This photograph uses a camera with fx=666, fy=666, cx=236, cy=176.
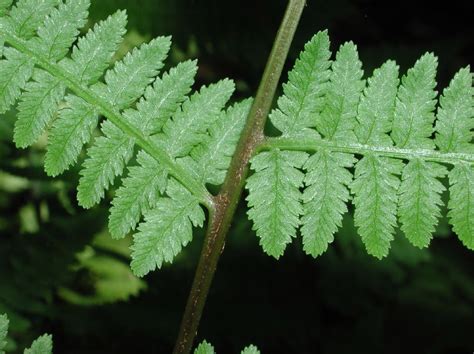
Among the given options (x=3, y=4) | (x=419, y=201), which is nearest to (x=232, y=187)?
(x=419, y=201)

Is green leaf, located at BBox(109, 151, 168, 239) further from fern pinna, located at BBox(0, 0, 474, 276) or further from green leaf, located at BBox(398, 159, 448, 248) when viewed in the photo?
green leaf, located at BBox(398, 159, 448, 248)

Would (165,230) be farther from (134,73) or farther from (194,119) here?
(134,73)

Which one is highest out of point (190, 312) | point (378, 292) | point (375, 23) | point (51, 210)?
point (375, 23)

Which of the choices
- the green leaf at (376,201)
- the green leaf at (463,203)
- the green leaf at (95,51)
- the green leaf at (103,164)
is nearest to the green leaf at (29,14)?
the green leaf at (95,51)

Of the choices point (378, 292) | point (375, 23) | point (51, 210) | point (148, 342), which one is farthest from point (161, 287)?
point (375, 23)

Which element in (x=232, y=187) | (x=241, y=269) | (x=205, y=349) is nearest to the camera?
(x=205, y=349)

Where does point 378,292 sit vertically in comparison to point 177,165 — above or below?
above

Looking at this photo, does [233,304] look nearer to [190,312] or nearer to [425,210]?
[190,312]
